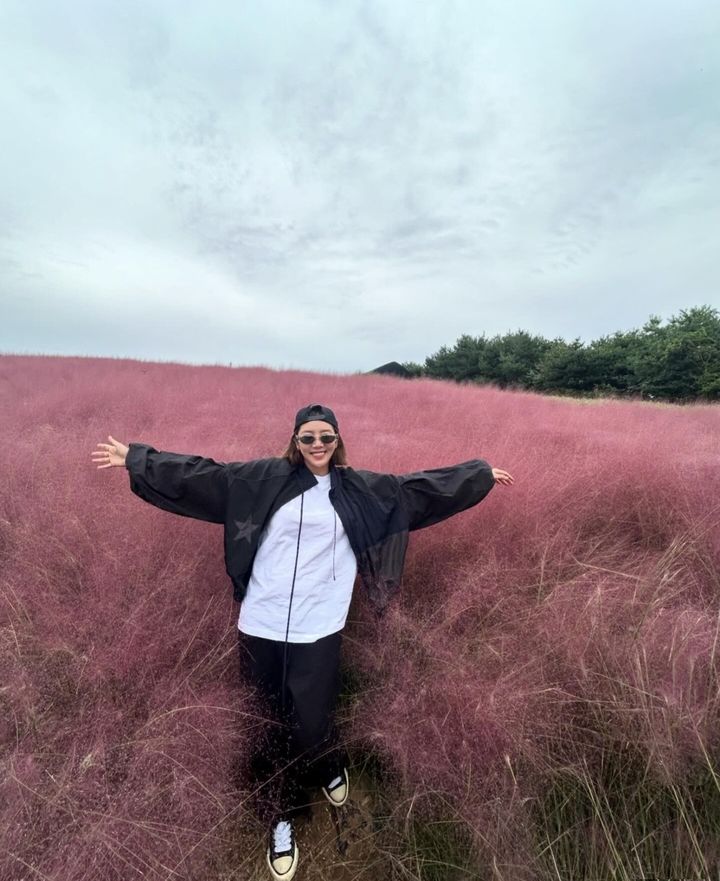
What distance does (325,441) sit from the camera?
1.91 m

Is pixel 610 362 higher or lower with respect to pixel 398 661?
higher

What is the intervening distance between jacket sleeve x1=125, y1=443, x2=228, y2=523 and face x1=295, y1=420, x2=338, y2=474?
398mm

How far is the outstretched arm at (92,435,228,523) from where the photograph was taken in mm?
1901

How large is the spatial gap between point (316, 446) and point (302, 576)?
591mm

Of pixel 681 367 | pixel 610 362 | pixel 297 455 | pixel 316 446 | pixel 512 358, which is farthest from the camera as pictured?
pixel 512 358

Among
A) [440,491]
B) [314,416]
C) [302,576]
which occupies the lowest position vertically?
[302,576]

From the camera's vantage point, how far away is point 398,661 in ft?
6.34

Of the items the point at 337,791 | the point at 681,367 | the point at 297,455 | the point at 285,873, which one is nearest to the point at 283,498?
the point at 297,455

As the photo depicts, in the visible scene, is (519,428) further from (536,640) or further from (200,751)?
(200,751)

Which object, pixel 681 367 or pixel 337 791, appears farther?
pixel 681 367

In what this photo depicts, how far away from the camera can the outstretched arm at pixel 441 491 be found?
206 cm

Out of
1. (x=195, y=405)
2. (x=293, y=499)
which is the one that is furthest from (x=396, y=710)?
(x=195, y=405)

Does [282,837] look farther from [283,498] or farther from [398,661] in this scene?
[283,498]

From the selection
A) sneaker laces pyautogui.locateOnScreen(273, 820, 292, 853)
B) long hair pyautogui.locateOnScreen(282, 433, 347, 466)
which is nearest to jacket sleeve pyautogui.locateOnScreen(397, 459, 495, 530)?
long hair pyautogui.locateOnScreen(282, 433, 347, 466)
